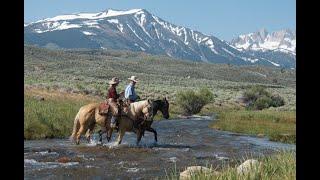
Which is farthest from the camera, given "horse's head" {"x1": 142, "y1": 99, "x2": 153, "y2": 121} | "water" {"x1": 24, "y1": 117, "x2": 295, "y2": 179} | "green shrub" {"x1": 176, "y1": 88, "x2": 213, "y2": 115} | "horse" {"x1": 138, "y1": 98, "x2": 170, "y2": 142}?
"green shrub" {"x1": 176, "y1": 88, "x2": 213, "y2": 115}

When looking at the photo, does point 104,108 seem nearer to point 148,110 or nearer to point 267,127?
point 148,110

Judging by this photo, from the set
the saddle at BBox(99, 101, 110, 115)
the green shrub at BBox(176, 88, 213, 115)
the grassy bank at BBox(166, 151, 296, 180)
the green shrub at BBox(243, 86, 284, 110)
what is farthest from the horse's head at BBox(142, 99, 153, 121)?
the green shrub at BBox(243, 86, 284, 110)

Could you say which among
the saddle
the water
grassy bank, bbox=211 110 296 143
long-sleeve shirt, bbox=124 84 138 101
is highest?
long-sleeve shirt, bbox=124 84 138 101

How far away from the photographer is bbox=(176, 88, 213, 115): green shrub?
45062 millimetres

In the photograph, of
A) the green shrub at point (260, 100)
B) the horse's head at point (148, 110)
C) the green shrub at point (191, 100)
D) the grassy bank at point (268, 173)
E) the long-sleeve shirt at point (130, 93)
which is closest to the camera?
the grassy bank at point (268, 173)

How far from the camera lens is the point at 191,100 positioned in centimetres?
4503

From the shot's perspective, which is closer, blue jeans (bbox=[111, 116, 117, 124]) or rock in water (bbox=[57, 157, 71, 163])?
rock in water (bbox=[57, 157, 71, 163])

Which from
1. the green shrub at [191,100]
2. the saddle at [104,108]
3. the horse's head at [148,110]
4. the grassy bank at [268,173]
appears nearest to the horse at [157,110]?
the horse's head at [148,110]

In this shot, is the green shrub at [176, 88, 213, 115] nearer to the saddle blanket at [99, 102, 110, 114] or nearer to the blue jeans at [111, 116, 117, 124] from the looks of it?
the saddle blanket at [99, 102, 110, 114]

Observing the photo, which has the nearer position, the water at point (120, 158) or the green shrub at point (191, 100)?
the water at point (120, 158)

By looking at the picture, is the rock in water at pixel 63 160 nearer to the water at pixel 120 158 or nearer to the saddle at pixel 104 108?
the water at pixel 120 158

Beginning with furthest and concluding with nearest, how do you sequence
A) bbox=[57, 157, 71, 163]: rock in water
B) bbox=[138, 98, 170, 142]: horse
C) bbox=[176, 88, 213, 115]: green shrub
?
1. bbox=[176, 88, 213, 115]: green shrub
2. bbox=[138, 98, 170, 142]: horse
3. bbox=[57, 157, 71, 163]: rock in water

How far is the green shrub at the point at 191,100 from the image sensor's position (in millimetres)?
45062
